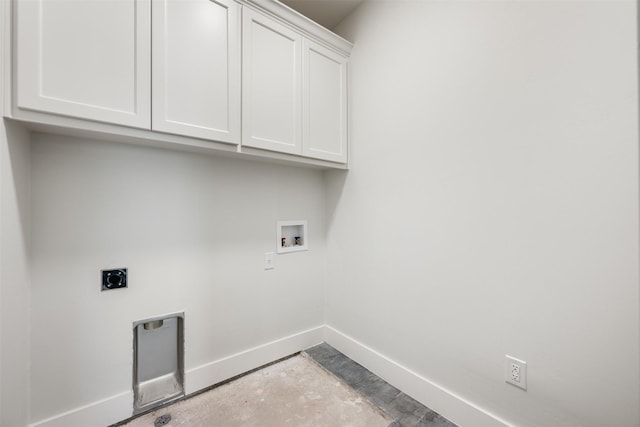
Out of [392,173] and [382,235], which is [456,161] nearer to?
[392,173]

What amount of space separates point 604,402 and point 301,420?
4.36ft

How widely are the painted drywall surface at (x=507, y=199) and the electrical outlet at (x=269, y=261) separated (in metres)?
0.74

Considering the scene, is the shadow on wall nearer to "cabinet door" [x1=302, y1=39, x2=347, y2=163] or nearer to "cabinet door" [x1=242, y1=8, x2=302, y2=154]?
"cabinet door" [x1=302, y1=39, x2=347, y2=163]

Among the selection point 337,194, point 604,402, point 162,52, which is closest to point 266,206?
point 337,194

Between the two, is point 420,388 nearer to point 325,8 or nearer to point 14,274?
point 14,274

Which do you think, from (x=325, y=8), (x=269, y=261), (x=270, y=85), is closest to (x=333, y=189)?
(x=269, y=261)

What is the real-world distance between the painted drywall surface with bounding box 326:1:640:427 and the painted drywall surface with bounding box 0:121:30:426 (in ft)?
5.98

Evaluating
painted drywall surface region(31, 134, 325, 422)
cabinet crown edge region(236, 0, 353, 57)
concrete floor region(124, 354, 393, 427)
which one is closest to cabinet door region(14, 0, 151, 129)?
painted drywall surface region(31, 134, 325, 422)

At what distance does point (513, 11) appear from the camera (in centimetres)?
118

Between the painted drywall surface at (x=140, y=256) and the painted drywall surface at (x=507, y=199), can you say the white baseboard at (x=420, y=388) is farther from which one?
the painted drywall surface at (x=140, y=256)

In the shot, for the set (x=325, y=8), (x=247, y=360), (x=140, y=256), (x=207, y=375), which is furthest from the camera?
(x=325, y=8)

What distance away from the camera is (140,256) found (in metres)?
1.50

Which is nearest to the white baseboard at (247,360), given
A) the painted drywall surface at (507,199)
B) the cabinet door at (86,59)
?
the painted drywall surface at (507,199)

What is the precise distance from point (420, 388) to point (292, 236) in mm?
1351
